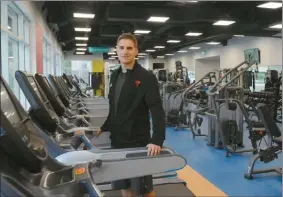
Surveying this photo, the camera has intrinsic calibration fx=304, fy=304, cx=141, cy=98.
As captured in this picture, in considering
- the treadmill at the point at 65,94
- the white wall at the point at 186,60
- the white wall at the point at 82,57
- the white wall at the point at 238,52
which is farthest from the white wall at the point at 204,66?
the treadmill at the point at 65,94

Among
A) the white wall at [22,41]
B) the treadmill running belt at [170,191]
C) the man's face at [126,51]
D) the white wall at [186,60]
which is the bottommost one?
the treadmill running belt at [170,191]

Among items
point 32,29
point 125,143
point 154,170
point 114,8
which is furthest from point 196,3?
point 154,170

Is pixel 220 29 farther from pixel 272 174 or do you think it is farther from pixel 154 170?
pixel 154 170

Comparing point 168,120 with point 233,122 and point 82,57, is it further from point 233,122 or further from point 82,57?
point 82,57

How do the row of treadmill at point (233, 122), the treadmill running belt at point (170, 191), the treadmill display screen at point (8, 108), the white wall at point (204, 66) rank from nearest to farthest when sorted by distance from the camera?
the treadmill display screen at point (8, 108) < the treadmill running belt at point (170, 191) < the row of treadmill at point (233, 122) < the white wall at point (204, 66)

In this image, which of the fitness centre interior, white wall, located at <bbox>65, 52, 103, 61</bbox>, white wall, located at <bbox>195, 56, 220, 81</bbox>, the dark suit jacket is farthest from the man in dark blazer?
white wall, located at <bbox>65, 52, 103, 61</bbox>

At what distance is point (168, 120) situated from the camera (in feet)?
28.1

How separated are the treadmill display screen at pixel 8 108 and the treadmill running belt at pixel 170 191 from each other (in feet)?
6.40

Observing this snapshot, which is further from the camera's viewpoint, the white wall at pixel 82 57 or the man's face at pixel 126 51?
the white wall at pixel 82 57

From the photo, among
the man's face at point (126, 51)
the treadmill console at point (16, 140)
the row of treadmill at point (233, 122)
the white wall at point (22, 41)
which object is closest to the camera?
the treadmill console at point (16, 140)

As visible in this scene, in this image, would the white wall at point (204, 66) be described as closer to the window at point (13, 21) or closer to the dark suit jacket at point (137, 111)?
the window at point (13, 21)

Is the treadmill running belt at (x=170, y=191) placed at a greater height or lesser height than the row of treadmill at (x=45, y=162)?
lesser

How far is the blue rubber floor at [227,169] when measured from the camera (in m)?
→ 3.77

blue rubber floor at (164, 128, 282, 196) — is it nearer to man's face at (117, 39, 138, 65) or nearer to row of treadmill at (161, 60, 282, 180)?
row of treadmill at (161, 60, 282, 180)
